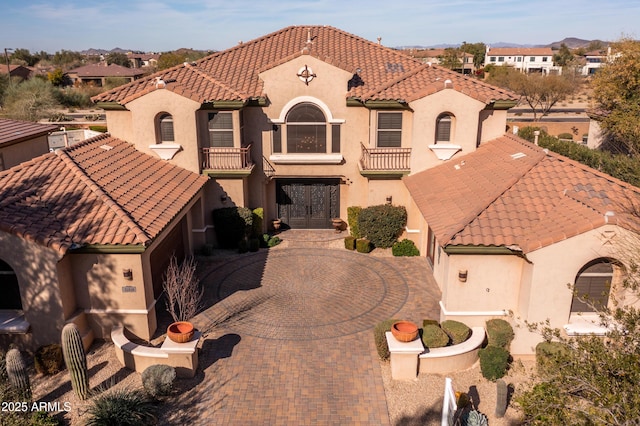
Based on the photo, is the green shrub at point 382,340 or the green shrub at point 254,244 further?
the green shrub at point 254,244

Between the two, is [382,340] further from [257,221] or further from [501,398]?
[257,221]

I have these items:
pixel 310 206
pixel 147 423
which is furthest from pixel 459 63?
pixel 147 423

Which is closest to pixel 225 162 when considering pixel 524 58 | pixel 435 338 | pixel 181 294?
pixel 181 294

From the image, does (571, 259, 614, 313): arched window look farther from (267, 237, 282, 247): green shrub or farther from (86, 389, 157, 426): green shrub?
(267, 237, 282, 247): green shrub

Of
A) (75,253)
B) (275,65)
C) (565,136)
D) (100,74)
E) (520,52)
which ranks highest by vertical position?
(520,52)

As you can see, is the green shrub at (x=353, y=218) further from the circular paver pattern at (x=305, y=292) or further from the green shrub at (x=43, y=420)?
the green shrub at (x=43, y=420)

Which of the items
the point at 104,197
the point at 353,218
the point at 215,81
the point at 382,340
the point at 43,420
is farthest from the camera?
the point at 353,218

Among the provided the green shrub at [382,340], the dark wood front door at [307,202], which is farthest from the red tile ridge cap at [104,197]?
the dark wood front door at [307,202]
